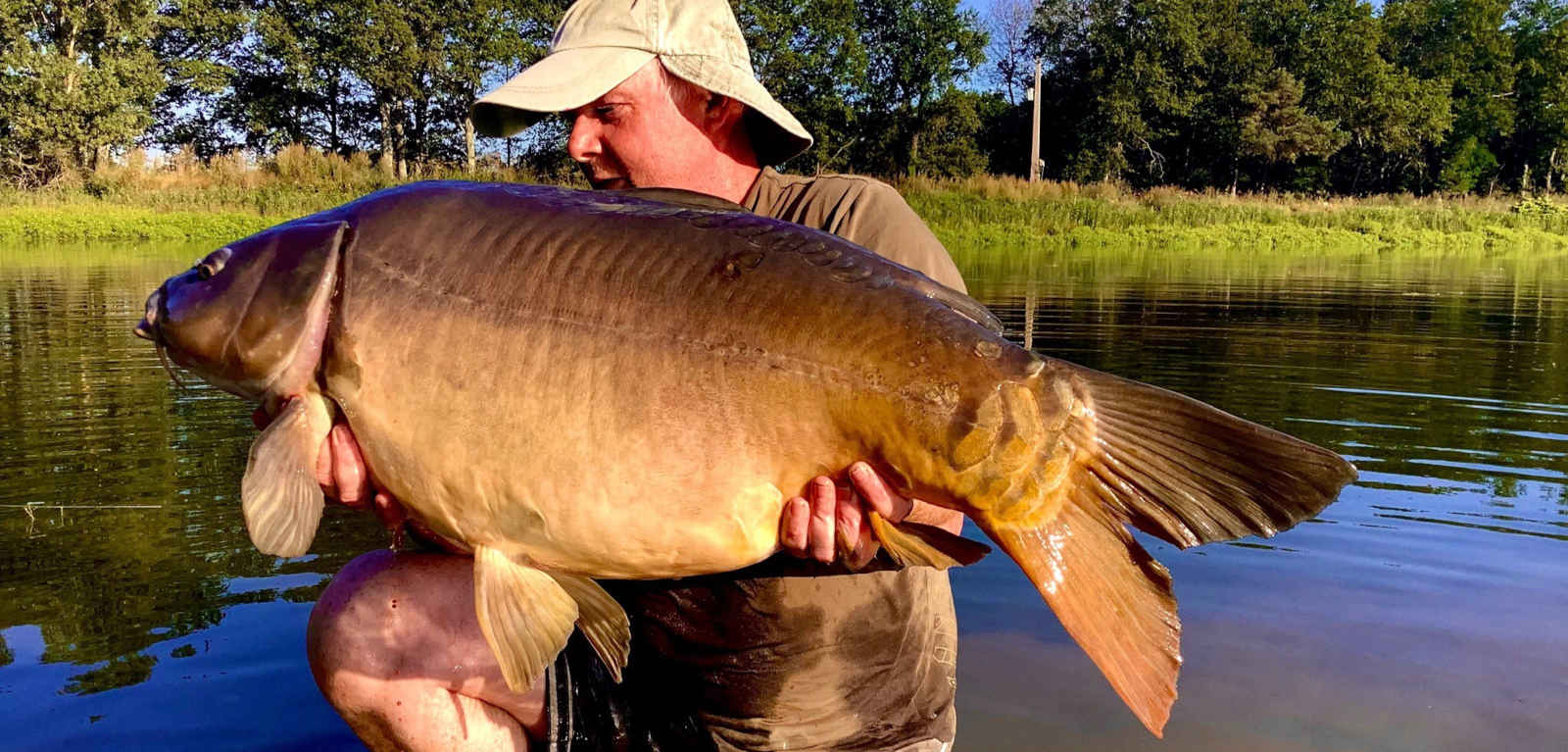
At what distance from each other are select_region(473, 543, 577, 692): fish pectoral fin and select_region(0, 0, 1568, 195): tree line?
31.7 m

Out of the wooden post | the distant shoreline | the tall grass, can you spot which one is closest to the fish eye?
the wooden post

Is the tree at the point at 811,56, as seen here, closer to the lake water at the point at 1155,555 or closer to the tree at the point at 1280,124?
the tree at the point at 1280,124

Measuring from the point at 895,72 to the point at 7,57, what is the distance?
25.0 meters

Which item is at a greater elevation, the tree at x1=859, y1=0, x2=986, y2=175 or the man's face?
the tree at x1=859, y1=0, x2=986, y2=175

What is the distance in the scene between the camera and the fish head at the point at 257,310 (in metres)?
1.99

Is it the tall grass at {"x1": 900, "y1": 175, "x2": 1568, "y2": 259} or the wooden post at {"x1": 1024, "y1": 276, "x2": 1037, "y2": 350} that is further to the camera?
the tall grass at {"x1": 900, "y1": 175, "x2": 1568, "y2": 259}

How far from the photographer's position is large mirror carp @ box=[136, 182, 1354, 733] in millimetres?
1778

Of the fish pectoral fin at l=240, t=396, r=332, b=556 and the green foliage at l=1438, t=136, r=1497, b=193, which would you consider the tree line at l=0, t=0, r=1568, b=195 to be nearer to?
the green foliage at l=1438, t=136, r=1497, b=193

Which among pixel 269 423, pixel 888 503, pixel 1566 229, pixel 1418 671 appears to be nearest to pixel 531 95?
pixel 269 423

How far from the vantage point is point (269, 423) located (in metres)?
2.06

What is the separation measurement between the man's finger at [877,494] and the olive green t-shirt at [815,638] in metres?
0.49

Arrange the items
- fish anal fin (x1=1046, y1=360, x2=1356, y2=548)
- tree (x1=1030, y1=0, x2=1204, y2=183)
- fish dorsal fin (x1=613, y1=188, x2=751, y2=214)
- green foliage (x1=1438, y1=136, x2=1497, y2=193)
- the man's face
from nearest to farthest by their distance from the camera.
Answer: fish anal fin (x1=1046, y1=360, x2=1356, y2=548) < fish dorsal fin (x1=613, y1=188, x2=751, y2=214) < the man's face < tree (x1=1030, y1=0, x2=1204, y2=183) < green foliage (x1=1438, y1=136, x2=1497, y2=193)

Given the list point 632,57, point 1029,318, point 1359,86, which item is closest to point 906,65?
point 1359,86

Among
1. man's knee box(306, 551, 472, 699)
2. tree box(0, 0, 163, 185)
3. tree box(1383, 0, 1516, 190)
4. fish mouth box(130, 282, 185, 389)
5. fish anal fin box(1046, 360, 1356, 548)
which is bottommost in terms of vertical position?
man's knee box(306, 551, 472, 699)
